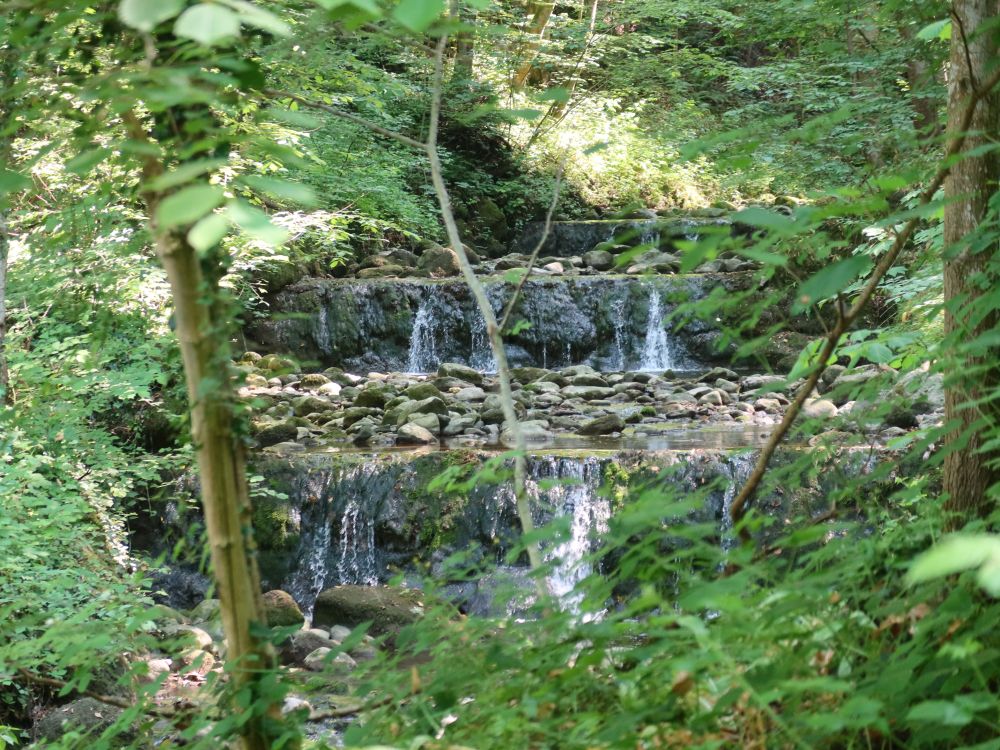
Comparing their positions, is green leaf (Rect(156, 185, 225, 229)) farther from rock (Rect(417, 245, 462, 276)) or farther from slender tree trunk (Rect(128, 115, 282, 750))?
rock (Rect(417, 245, 462, 276))

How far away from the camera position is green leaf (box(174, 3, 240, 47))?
69 cm

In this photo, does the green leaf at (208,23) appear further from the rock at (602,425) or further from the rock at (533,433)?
the rock at (602,425)

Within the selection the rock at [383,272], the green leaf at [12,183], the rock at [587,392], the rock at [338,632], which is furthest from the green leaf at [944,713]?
the rock at [383,272]

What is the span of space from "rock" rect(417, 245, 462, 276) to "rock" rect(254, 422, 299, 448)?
4.67 meters

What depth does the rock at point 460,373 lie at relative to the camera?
32.8ft

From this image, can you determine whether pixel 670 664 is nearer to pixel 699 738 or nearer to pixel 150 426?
pixel 699 738

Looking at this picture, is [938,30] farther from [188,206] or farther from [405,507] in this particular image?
[405,507]

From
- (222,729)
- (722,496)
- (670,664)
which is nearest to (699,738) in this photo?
(670,664)

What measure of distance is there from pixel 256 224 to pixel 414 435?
24.2ft

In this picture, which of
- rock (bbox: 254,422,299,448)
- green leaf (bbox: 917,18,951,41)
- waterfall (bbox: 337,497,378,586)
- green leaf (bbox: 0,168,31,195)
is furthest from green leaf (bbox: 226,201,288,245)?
rock (bbox: 254,422,299,448)

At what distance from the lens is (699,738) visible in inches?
48.5

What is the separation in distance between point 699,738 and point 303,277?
1117cm

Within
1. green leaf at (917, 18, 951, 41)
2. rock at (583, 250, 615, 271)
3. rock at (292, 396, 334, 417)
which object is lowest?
rock at (292, 396, 334, 417)

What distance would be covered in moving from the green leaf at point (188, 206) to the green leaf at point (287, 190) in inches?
2.6
